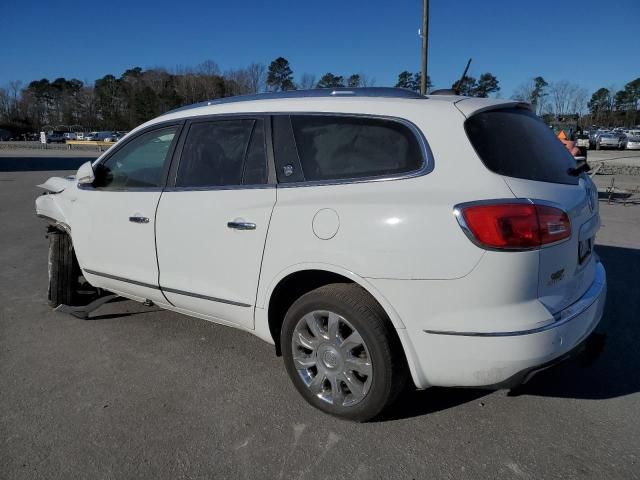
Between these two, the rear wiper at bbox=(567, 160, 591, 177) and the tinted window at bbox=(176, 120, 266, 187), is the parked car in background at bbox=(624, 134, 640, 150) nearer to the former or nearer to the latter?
the rear wiper at bbox=(567, 160, 591, 177)

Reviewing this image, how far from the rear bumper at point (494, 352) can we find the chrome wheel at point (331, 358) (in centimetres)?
33

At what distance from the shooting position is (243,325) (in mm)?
3178

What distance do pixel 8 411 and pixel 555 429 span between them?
122 inches

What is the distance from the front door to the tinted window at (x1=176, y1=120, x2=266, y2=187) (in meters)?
0.21

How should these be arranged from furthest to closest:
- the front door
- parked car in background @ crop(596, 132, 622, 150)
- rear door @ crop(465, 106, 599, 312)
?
parked car in background @ crop(596, 132, 622, 150), the front door, rear door @ crop(465, 106, 599, 312)

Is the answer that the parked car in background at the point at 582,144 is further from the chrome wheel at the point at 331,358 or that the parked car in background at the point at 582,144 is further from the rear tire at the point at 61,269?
the rear tire at the point at 61,269

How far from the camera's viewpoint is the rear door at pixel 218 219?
2.97 m

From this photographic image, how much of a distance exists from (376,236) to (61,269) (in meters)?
3.20

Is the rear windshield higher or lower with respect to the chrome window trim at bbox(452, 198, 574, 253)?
higher

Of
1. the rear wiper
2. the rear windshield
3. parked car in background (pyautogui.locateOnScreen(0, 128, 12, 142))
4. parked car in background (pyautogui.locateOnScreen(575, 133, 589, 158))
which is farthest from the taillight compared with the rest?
parked car in background (pyautogui.locateOnScreen(0, 128, 12, 142))

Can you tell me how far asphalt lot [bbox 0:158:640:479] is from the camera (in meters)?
2.44

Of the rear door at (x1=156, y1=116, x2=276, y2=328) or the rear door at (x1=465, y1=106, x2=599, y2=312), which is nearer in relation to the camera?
the rear door at (x1=465, y1=106, x2=599, y2=312)

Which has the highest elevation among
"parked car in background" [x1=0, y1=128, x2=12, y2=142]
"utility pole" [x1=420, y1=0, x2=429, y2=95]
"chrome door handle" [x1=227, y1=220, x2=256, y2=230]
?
"parked car in background" [x1=0, y1=128, x2=12, y2=142]

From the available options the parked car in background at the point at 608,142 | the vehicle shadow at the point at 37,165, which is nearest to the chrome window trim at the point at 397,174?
the vehicle shadow at the point at 37,165
